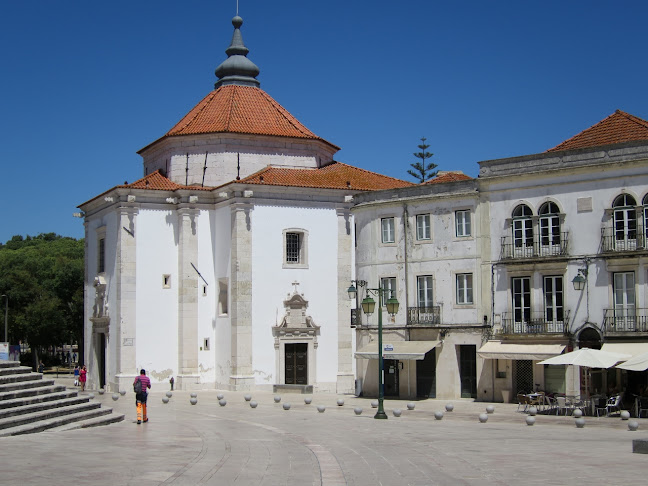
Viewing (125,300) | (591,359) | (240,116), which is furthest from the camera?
(240,116)

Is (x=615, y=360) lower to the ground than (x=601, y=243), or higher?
lower

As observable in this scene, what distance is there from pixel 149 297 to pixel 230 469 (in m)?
31.3

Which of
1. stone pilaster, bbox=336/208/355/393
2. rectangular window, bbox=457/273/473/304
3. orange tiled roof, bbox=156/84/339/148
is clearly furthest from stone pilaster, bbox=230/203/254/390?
rectangular window, bbox=457/273/473/304

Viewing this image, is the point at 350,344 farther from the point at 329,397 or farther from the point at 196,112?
the point at 196,112

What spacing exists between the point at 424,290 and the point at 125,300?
16.2 meters

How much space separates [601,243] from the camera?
3372 centimetres

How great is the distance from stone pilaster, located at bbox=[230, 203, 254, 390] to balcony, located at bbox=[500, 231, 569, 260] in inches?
586

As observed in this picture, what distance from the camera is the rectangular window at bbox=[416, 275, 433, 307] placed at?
3908 cm

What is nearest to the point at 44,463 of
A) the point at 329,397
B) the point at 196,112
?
the point at 329,397

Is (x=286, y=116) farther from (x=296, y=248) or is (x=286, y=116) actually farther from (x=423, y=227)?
(x=423, y=227)

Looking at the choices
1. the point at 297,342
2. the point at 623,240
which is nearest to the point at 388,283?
the point at 297,342

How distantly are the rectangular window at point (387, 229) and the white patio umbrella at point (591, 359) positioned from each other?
36.7 feet

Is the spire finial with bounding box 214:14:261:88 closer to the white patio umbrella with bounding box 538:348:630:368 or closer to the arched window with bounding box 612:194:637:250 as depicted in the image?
the arched window with bounding box 612:194:637:250

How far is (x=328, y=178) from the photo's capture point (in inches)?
1981
